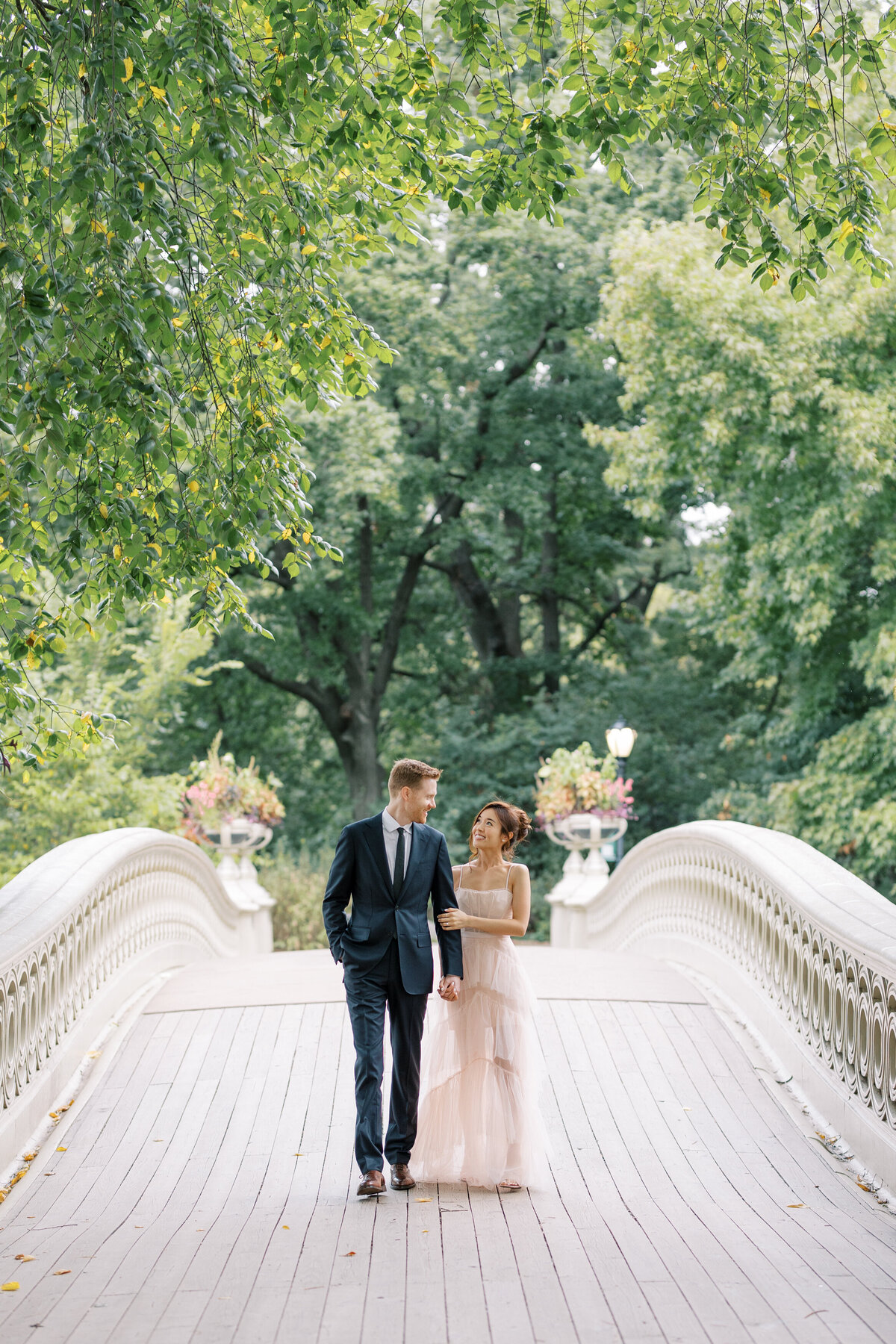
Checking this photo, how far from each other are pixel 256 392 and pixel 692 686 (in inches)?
893

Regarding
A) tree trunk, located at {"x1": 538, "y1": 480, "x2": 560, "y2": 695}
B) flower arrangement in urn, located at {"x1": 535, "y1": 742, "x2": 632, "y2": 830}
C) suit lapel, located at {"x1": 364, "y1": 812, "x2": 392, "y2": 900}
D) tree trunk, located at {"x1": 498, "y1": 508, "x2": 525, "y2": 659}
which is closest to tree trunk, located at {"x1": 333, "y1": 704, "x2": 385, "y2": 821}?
tree trunk, located at {"x1": 498, "y1": 508, "x2": 525, "y2": 659}

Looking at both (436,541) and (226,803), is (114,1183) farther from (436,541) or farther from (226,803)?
(436,541)

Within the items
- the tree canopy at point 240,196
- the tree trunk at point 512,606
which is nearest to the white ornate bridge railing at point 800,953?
the tree canopy at point 240,196

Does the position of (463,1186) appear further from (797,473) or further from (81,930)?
(797,473)

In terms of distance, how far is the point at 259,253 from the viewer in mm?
5516

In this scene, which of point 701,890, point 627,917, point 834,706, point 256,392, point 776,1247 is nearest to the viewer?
point 776,1247

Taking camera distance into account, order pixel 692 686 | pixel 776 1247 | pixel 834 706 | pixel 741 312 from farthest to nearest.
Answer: pixel 692 686
pixel 834 706
pixel 741 312
pixel 776 1247

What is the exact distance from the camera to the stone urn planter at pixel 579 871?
55.1ft

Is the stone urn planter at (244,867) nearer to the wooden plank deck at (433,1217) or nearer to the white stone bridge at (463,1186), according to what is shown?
the white stone bridge at (463,1186)

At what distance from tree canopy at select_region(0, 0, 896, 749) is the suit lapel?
134 cm

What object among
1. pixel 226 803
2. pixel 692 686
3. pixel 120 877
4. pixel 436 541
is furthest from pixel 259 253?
→ pixel 692 686

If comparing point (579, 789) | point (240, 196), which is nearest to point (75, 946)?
point (240, 196)

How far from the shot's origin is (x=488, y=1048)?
5426 mm

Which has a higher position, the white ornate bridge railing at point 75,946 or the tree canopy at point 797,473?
the tree canopy at point 797,473
